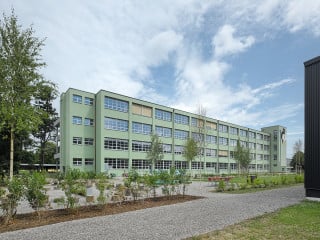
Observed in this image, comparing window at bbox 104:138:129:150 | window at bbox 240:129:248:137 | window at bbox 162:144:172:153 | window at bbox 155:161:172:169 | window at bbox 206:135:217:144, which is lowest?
window at bbox 155:161:172:169

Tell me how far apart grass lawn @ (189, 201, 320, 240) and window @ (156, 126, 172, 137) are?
50.3 metres

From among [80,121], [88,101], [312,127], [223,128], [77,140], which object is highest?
[88,101]

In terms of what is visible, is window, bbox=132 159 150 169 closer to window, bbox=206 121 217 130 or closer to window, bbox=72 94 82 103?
window, bbox=72 94 82 103

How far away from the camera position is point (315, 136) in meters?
16.1

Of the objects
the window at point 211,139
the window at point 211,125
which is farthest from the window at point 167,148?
the window at point 211,125

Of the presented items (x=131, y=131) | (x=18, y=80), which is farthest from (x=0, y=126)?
(x=131, y=131)

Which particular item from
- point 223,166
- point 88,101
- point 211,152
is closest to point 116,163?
point 88,101

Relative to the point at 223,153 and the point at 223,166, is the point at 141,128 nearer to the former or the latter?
the point at 223,153

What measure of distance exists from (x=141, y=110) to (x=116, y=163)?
483 inches

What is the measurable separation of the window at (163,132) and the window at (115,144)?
9271mm

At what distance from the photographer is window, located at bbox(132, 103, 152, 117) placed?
186 feet

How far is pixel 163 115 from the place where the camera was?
6331 cm

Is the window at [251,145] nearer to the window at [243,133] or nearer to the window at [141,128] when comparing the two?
the window at [243,133]

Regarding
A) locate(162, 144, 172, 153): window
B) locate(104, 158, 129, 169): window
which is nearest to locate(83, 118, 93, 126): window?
locate(104, 158, 129, 169): window
